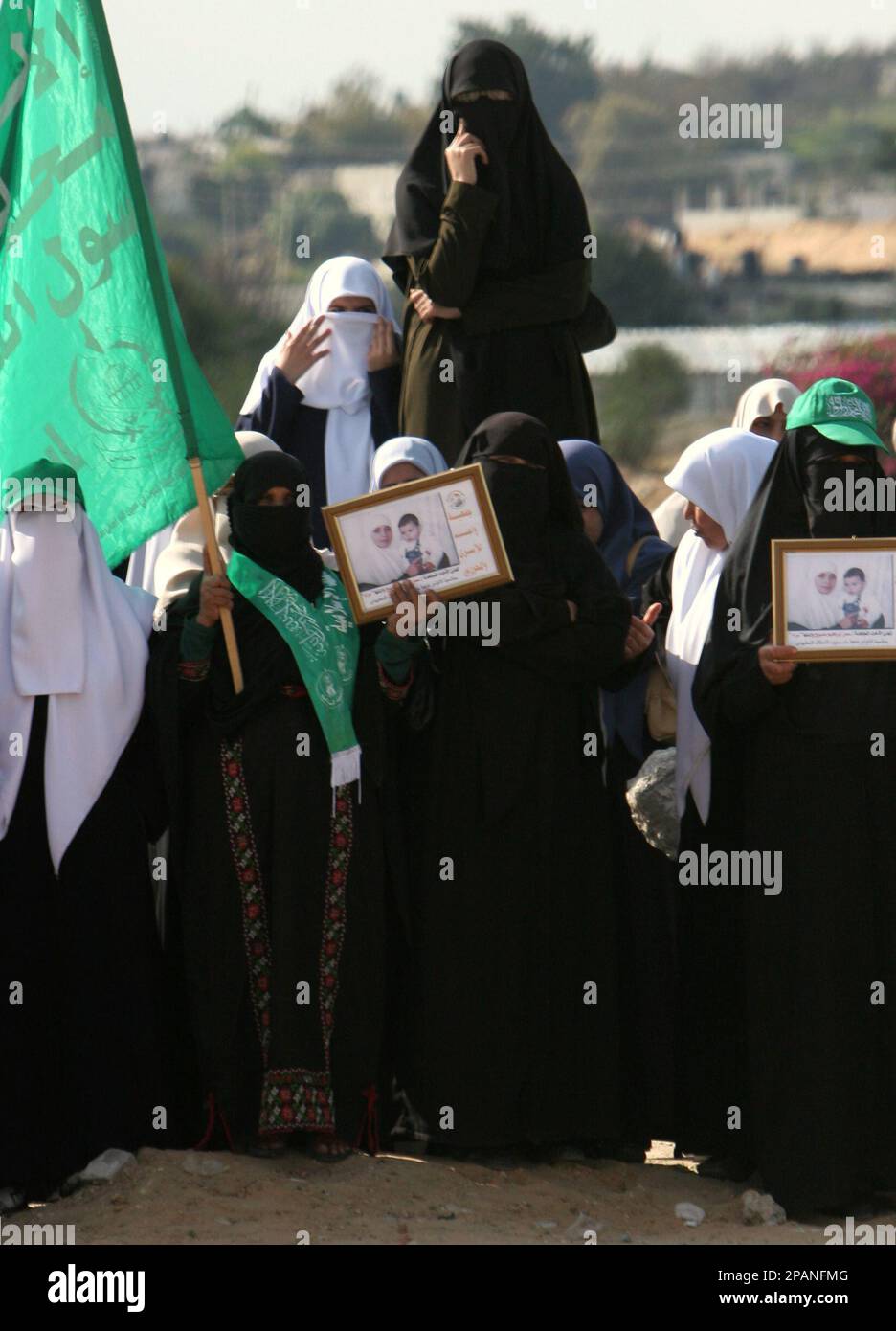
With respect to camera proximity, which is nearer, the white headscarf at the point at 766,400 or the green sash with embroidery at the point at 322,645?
the green sash with embroidery at the point at 322,645

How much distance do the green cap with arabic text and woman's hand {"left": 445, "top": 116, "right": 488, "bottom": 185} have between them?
181cm

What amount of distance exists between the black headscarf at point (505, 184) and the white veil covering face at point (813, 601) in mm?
2083

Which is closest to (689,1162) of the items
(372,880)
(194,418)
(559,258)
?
(372,880)

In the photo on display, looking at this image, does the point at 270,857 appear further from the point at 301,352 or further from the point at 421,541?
the point at 301,352

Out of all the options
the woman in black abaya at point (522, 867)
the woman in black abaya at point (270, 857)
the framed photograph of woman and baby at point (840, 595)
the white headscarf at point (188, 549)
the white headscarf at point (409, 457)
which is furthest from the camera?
the white headscarf at point (409, 457)

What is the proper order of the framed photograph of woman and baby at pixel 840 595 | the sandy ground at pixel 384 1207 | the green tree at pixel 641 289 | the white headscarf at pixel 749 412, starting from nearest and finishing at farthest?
the sandy ground at pixel 384 1207
the framed photograph of woman and baby at pixel 840 595
the white headscarf at pixel 749 412
the green tree at pixel 641 289

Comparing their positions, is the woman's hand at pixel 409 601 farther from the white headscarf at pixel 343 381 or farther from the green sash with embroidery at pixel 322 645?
the white headscarf at pixel 343 381

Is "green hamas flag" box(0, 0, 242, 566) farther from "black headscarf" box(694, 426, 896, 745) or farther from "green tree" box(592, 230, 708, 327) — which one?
"green tree" box(592, 230, 708, 327)

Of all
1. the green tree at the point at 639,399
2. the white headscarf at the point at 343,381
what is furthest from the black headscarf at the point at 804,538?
the green tree at the point at 639,399

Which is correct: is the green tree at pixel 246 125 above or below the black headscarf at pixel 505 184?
above

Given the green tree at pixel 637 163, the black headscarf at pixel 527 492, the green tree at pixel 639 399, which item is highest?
the green tree at pixel 637 163

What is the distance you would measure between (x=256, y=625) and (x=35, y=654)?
556 mm

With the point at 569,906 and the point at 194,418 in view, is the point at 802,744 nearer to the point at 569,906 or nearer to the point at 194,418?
the point at 569,906

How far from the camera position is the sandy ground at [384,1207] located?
16.7ft
